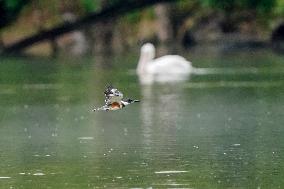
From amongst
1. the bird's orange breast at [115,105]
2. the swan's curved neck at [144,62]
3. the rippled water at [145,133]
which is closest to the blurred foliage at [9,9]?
the rippled water at [145,133]

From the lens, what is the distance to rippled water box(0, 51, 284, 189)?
13773 millimetres

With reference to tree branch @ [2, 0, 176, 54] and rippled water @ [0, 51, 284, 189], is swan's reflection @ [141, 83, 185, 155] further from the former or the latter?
tree branch @ [2, 0, 176, 54]

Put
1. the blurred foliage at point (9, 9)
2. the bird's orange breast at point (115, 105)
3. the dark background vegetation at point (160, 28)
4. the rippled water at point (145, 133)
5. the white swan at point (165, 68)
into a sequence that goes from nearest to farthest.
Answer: the rippled water at point (145, 133) < the bird's orange breast at point (115, 105) < the white swan at point (165, 68) < the blurred foliage at point (9, 9) < the dark background vegetation at point (160, 28)

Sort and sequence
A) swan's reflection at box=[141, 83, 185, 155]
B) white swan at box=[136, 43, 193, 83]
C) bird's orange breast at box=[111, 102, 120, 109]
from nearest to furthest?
bird's orange breast at box=[111, 102, 120, 109] < swan's reflection at box=[141, 83, 185, 155] < white swan at box=[136, 43, 193, 83]

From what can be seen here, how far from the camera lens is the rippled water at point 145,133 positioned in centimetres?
1377

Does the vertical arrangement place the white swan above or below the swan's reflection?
above

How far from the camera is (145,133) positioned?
1856 cm

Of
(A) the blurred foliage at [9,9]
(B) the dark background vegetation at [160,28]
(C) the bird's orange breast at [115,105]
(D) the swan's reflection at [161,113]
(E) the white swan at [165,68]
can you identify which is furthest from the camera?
(B) the dark background vegetation at [160,28]

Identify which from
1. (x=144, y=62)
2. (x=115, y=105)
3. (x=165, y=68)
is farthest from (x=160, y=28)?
(x=115, y=105)

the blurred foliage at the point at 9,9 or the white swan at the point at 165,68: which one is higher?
the blurred foliage at the point at 9,9

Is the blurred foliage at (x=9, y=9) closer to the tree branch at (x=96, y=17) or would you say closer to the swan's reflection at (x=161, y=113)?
the tree branch at (x=96, y=17)

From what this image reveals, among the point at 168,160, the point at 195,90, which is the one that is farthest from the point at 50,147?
the point at 195,90

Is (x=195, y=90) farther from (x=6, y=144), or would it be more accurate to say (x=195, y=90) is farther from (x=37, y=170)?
(x=37, y=170)

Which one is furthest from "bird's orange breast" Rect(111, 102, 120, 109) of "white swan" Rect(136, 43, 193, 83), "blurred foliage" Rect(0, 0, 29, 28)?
"blurred foliage" Rect(0, 0, 29, 28)
